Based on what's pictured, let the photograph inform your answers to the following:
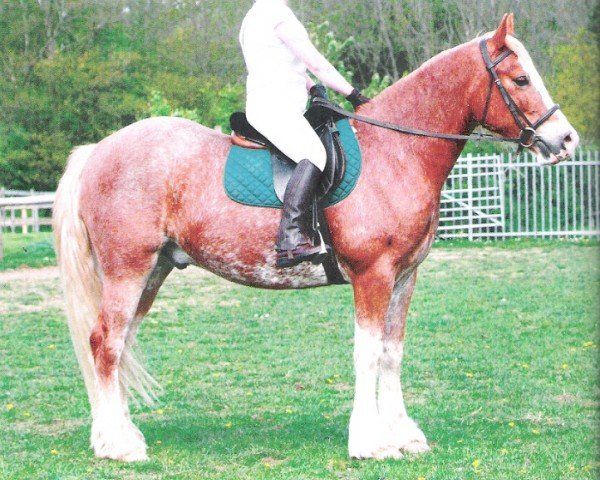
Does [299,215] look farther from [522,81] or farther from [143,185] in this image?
[522,81]

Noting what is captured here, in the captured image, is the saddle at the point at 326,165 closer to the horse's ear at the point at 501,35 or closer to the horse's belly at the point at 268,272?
the horse's belly at the point at 268,272

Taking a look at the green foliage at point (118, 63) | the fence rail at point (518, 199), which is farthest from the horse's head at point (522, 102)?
the green foliage at point (118, 63)

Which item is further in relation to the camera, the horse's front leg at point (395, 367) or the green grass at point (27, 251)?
the green grass at point (27, 251)

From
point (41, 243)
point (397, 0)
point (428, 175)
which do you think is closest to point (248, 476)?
point (428, 175)

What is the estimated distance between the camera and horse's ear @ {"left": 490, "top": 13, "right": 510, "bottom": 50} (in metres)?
6.13

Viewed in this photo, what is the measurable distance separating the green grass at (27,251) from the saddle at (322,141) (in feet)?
37.2

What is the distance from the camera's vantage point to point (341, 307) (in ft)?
44.8

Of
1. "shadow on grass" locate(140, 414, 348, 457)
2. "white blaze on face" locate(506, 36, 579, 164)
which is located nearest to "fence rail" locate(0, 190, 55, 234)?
"shadow on grass" locate(140, 414, 348, 457)

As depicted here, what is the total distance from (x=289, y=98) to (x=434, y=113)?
94 cm

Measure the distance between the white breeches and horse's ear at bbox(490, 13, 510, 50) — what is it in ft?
4.03

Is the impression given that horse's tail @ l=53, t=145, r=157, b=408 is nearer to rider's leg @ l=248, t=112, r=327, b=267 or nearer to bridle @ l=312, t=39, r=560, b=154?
rider's leg @ l=248, t=112, r=327, b=267

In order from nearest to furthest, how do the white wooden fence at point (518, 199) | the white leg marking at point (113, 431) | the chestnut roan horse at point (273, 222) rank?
the chestnut roan horse at point (273, 222)
the white leg marking at point (113, 431)
the white wooden fence at point (518, 199)

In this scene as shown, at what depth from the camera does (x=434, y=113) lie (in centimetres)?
647

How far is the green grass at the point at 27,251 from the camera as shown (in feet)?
64.2
